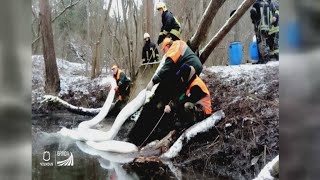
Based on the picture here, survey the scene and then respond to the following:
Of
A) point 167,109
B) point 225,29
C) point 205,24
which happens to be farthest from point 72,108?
point 225,29

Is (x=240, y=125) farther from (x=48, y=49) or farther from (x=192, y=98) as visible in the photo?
(x=48, y=49)

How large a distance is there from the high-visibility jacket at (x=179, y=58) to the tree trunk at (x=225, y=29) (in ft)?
0.19

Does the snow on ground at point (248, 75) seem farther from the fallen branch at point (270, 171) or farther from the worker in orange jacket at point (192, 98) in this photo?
the fallen branch at point (270, 171)

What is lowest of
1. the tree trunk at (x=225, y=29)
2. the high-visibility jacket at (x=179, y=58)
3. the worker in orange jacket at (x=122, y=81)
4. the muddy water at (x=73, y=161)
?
the muddy water at (x=73, y=161)

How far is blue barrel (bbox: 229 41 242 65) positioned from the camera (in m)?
2.88

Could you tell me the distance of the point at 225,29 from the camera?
9.48ft

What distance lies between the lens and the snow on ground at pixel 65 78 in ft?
10.7

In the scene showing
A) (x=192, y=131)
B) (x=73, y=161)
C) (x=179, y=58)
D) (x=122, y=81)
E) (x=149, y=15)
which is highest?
(x=149, y=15)

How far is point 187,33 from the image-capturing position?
2975 mm

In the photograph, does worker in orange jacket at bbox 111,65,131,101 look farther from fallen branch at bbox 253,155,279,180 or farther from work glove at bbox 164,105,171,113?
fallen branch at bbox 253,155,279,180

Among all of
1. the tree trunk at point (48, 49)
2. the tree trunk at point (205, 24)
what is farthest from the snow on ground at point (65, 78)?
the tree trunk at point (205, 24)

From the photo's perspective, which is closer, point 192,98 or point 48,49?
point 192,98

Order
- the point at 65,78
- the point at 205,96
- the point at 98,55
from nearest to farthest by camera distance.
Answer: the point at 205,96 → the point at 98,55 → the point at 65,78

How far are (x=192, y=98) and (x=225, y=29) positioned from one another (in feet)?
1.73
